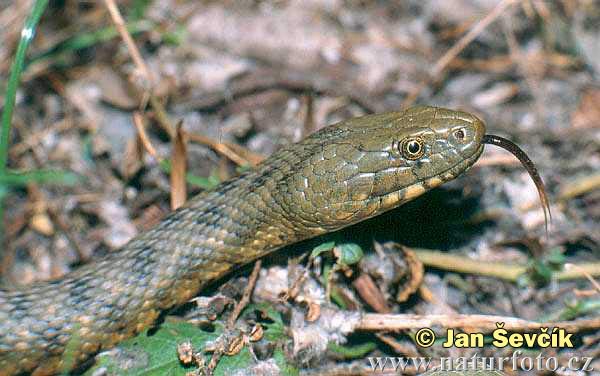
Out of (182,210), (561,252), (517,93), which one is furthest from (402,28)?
(182,210)

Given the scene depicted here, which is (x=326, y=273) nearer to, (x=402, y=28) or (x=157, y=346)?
Result: (x=157, y=346)

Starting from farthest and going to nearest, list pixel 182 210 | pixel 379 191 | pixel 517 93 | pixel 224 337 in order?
pixel 517 93 < pixel 182 210 < pixel 379 191 < pixel 224 337

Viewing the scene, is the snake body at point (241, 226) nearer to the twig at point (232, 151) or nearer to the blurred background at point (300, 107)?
the blurred background at point (300, 107)

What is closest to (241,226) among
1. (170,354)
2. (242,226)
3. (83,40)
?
(242,226)

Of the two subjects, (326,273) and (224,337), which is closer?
(224,337)

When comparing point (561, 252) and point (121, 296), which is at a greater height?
point (561, 252)

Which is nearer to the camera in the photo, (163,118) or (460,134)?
(460,134)

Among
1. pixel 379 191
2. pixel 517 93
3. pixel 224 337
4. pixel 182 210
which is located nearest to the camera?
pixel 224 337

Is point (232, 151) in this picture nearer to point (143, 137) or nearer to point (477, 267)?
point (143, 137)

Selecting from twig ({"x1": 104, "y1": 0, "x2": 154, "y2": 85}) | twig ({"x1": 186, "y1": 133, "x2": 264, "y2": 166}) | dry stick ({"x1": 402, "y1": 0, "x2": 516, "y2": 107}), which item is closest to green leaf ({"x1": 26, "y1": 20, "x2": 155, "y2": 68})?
twig ({"x1": 104, "y1": 0, "x2": 154, "y2": 85})
